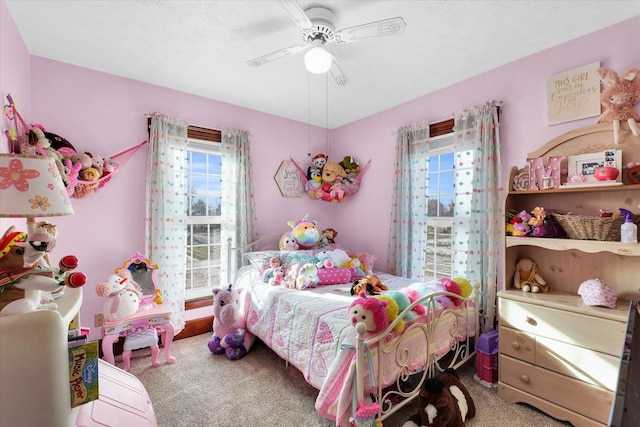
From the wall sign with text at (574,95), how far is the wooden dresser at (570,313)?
206 millimetres

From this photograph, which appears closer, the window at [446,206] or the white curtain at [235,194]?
the window at [446,206]

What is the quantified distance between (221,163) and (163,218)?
0.91 meters

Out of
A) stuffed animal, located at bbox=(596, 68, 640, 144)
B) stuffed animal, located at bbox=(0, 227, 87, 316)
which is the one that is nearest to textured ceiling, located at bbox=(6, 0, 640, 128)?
stuffed animal, located at bbox=(596, 68, 640, 144)

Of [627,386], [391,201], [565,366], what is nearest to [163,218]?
[391,201]

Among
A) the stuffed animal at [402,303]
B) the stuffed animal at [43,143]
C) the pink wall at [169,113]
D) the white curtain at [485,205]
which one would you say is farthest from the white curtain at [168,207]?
the white curtain at [485,205]

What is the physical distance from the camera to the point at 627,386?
508 mm

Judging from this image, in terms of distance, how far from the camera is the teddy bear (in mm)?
2154

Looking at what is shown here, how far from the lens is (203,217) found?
10.9 feet

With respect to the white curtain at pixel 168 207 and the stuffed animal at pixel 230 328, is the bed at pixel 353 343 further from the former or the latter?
the white curtain at pixel 168 207

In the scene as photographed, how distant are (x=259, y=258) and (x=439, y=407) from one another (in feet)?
6.90

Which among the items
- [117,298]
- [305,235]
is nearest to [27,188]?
[117,298]

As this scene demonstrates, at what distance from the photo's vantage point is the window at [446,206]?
2785mm

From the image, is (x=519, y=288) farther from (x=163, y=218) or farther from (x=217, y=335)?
(x=163, y=218)

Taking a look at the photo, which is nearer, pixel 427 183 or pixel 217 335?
pixel 217 335
